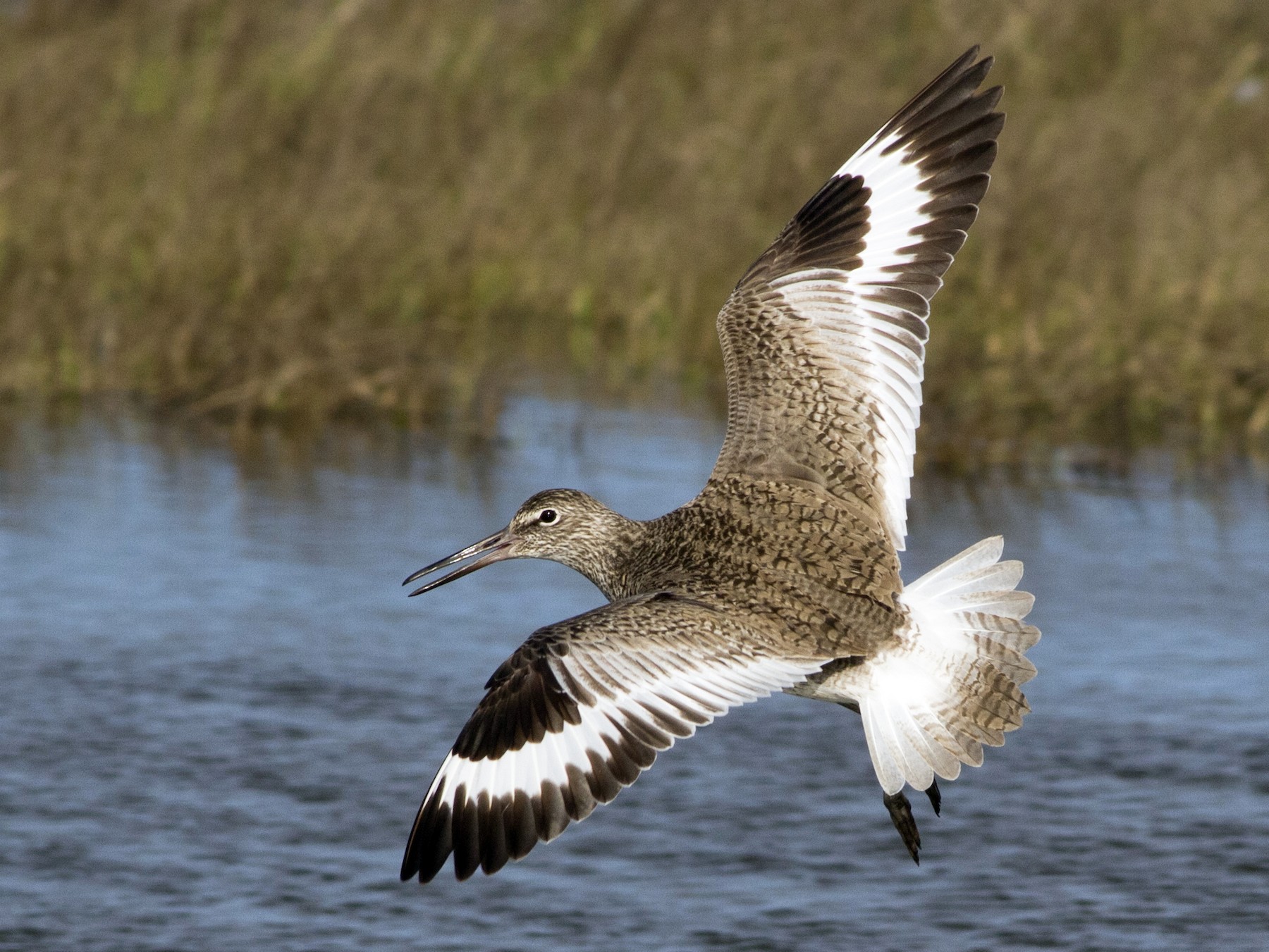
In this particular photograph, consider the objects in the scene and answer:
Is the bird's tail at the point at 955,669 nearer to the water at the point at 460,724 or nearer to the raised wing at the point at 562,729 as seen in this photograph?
the raised wing at the point at 562,729

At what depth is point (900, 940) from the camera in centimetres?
479

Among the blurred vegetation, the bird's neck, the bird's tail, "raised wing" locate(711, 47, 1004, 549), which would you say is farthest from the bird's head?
the blurred vegetation

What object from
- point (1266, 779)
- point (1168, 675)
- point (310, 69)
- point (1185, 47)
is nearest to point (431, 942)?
point (1266, 779)

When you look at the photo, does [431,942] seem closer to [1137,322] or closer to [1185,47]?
[1137,322]

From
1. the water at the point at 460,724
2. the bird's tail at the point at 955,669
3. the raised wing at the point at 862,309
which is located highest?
the raised wing at the point at 862,309

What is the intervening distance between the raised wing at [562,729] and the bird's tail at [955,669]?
0.38m

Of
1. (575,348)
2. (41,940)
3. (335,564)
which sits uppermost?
(575,348)

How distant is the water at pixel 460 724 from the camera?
4.89 meters

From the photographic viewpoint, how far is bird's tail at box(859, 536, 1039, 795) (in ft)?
15.2

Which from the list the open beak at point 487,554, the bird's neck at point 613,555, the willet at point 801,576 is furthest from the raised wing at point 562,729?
the open beak at point 487,554

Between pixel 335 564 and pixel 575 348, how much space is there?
11.1 feet

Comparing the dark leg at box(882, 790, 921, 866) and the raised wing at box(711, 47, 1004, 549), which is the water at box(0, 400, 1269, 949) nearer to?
the dark leg at box(882, 790, 921, 866)

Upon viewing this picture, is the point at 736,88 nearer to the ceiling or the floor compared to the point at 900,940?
nearer to the ceiling

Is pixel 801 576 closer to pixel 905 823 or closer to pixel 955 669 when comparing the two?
pixel 955 669
